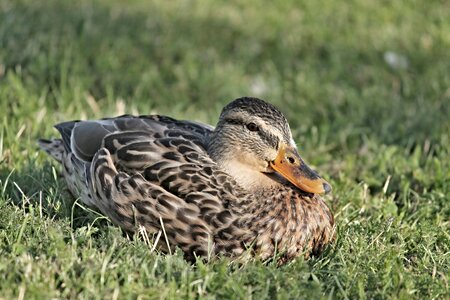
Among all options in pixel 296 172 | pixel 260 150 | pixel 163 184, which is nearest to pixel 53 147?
pixel 163 184

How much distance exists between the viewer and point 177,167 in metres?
4.66

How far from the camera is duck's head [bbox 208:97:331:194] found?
4.64m

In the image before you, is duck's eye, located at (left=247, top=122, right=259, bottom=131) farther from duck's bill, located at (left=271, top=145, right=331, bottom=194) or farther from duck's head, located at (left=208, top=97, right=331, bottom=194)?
duck's bill, located at (left=271, top=145, right=331, bottom=194)

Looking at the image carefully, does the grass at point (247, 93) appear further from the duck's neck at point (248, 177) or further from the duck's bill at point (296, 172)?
the duck's neck at point (248, 177)

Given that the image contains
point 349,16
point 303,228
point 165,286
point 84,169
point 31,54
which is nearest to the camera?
point 165,286

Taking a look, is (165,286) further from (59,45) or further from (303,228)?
(59,45)

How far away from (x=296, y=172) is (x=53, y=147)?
185 centimetres

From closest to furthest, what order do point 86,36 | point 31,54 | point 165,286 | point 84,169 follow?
point 165,286, point 84,169, point 31,54, point 86,36

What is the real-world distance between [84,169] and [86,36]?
3014mm

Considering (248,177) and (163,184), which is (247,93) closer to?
(248,177)

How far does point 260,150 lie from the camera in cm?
470

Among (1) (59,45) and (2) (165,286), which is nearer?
(2) (165,286)

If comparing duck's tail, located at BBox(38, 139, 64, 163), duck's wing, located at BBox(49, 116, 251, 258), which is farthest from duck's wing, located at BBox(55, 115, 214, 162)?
duck's tail, located at BBox(38, 139, 64, 163)

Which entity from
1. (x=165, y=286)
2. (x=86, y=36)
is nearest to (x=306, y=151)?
(x=86, y=36)
